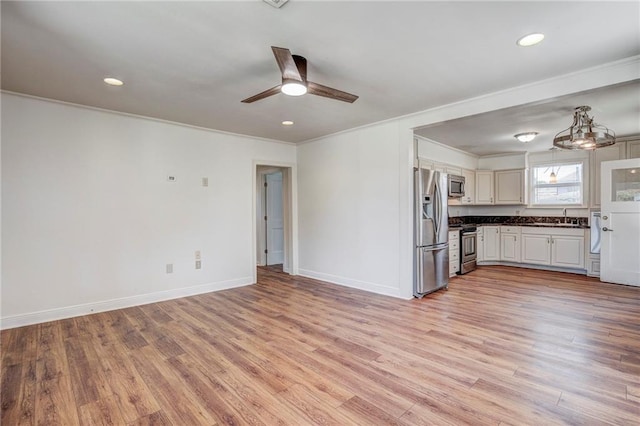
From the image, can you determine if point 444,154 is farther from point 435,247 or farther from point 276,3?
point 276,3

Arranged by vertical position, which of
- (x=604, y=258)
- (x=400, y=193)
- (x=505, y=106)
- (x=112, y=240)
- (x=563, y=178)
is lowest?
(x=604, y=258)

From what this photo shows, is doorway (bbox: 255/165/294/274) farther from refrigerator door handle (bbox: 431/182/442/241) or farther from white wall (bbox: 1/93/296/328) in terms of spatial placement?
refrigerator door handle (bbox: 431/182/442/241)

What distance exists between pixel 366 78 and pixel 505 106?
1.61 meters

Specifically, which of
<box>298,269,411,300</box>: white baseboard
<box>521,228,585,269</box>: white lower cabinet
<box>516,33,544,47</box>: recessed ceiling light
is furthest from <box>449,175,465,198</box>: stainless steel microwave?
<box>516,33,544,47</box>: recessed ceiling light

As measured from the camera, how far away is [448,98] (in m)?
3.57

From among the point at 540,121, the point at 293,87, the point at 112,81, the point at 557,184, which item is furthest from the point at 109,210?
the point at 557,184

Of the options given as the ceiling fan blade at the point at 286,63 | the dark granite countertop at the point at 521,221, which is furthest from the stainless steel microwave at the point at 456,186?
the ceiling fan blade at the point at 286,63

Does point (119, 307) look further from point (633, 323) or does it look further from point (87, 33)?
point (633, 323)

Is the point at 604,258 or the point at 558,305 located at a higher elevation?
the point at 604,258

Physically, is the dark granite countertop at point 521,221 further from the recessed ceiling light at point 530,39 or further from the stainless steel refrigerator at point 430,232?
the recessed ceiling light at point 530,39

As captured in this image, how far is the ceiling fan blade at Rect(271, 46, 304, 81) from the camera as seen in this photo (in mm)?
2139

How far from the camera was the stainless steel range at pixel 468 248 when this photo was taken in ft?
19.4

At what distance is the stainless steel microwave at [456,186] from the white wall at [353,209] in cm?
202

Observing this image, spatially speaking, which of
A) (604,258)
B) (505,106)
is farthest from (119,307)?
(604,258)
